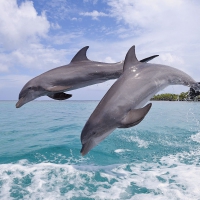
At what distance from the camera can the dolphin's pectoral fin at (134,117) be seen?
4.19 m

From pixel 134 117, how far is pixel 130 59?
150cm

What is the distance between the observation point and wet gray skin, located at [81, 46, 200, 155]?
4.48m

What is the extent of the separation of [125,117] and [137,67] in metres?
1.40

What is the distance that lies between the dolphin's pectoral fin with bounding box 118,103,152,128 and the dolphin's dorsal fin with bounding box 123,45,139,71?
118 centimetres

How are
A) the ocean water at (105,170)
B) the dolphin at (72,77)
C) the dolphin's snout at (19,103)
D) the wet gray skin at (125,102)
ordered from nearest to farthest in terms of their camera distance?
1. the wet gray skin at (125,102)
2. the dolphin at (72,77)
3. the dolphin's snout at (19,103)
4. the ocean water at (105,170)

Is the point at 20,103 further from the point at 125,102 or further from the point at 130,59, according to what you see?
the point at 130,59

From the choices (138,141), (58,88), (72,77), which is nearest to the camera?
(58,88)

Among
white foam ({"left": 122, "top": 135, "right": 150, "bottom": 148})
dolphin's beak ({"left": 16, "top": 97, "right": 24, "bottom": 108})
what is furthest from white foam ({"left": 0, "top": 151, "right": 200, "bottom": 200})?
dolphin's beak ({"left": 16, "top": 97, "right": 24, "bottom": 108})

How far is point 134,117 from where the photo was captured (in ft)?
14.0

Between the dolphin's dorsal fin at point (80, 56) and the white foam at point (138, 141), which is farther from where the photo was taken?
the white foam at point (138, 141)

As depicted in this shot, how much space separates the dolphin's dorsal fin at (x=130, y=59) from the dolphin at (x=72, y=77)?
0.23 m

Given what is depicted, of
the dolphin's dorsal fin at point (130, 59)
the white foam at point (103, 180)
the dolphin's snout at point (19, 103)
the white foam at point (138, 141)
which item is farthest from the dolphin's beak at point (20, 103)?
the white foam at point (138, 141)

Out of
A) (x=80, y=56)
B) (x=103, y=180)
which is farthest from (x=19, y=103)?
(x=103, y=180)

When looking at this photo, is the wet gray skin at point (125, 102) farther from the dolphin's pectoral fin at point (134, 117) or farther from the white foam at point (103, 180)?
the white foam at point (103, 180)
